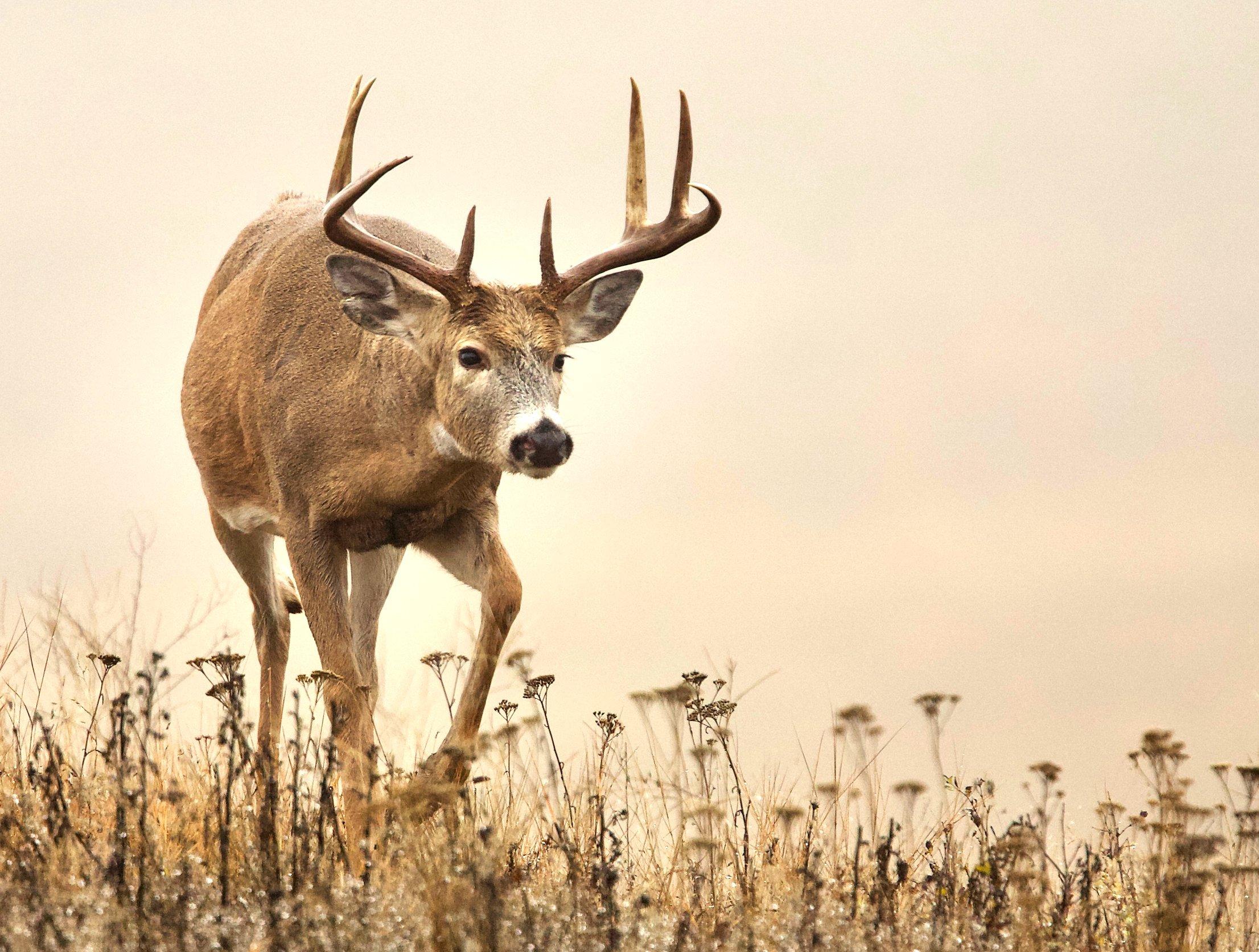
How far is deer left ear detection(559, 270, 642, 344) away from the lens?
8.02m

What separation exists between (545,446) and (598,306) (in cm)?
131

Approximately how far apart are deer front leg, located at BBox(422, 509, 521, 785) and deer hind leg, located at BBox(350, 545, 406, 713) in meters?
1.04

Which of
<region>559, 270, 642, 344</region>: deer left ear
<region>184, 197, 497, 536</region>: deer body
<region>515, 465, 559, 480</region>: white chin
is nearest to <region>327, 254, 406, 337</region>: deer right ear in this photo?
<region>184, 197, 497, 536</region>: deer body

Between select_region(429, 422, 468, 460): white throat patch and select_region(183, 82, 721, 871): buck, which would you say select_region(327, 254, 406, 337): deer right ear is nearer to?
select_region(183, 82, 721, 871): buck

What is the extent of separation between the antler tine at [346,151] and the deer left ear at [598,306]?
1397 millimetres

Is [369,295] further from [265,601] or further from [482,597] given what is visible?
[265,601]

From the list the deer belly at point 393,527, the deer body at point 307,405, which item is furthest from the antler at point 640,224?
the deer belly at point 393,527

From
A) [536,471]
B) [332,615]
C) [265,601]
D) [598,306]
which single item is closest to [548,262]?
[598,306]

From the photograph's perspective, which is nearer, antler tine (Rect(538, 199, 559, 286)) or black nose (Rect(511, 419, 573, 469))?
black nose (Rect(511, 419, 573, 469))

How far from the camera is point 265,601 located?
10.3 metres

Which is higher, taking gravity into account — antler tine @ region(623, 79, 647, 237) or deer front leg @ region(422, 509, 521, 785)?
antler tine @ region(623, 79, 647, 237)

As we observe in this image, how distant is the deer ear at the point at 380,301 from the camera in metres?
7.73

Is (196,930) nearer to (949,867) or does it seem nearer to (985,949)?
(985,949)

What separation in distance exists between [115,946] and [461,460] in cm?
339
